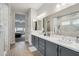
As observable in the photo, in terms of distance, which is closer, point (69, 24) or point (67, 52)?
point (67, 52)

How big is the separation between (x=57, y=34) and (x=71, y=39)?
801mm

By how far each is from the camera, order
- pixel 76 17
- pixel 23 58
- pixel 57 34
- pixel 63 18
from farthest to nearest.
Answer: pixel 57 34, pixel 63 18, pixel 76 17, pixel 23 58

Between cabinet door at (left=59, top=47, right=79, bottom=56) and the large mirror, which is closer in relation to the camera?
cabinet door at (left=59, top=47, right=79, bottom=56)

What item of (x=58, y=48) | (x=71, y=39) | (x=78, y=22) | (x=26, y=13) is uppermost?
(x=26, y=13)

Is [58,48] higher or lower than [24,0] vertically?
lower

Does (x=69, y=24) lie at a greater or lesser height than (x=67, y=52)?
greater

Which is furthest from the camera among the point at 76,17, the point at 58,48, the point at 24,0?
the point at 76,17

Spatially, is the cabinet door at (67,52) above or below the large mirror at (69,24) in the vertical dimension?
A: below

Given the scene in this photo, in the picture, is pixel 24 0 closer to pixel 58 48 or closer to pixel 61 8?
pixel 58 48

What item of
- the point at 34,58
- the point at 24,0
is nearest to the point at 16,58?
the point at 34,58

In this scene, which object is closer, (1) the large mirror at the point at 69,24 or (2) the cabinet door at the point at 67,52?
(2) the cabinet door at the point at 67,52

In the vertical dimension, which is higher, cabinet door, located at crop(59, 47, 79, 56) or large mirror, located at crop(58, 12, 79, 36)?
large mirror, located at crop(58, 12, 79, 36)

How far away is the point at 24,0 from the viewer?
161cm

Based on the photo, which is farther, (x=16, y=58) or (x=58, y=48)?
(x=58, y=48)
